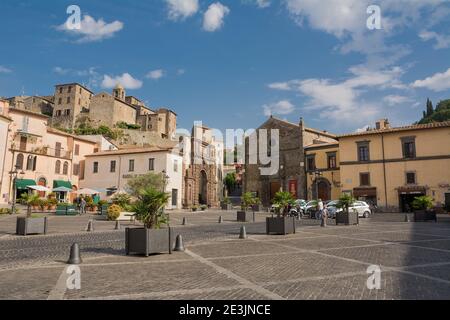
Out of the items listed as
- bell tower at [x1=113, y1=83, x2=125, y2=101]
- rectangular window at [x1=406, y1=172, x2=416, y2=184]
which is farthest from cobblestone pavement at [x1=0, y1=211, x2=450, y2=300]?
bell tower at [x1=113, y1=83, x2=125, y2=101]

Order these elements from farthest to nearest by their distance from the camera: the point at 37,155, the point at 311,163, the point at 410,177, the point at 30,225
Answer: the point at 311,163 < the point at 37,155 < the point at 410,177 < the point at 30,225

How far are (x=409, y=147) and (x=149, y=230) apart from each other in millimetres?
34102

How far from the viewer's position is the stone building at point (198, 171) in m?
46.0

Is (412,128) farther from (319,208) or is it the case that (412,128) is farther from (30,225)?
(30,225)

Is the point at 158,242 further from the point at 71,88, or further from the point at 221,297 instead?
the point at 71,88

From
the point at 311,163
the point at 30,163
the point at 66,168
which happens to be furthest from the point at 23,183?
the point at 311,163

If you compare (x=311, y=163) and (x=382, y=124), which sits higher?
(x=382, y=124)

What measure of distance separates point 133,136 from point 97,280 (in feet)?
240

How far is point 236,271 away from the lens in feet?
23.6

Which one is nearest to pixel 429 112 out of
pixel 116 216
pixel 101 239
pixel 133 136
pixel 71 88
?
pixel 133 136

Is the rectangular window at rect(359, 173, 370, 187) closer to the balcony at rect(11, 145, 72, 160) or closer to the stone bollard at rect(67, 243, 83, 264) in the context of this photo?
the stone bollard at rect(67, 243, 83, 264)

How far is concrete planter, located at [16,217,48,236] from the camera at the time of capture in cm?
1413

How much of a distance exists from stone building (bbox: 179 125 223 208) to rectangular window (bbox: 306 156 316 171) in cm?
1563

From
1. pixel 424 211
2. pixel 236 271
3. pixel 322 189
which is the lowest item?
pixel 236 271
